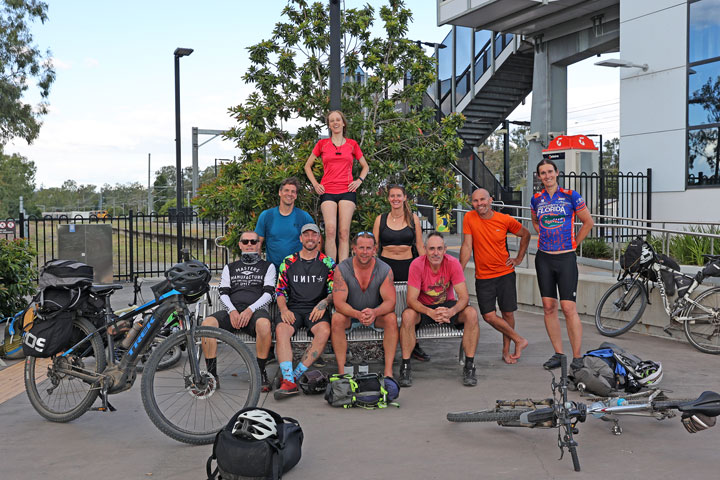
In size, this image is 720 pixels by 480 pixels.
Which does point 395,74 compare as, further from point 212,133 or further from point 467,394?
point 212,133

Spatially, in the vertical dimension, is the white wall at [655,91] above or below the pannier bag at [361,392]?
above

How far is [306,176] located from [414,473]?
4577 millimetres

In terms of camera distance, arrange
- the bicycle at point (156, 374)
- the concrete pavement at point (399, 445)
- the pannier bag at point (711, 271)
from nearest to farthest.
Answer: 1. the concrete pavement at point (399, 445)
2. the bicycle at point (156, 374)
3. the pannier bag at point (711, 271)

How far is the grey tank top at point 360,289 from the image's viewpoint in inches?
237

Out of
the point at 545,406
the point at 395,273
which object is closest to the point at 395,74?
the point at 395,273

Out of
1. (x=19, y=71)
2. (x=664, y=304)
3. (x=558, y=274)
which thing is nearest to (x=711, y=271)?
(x=664, y=304)

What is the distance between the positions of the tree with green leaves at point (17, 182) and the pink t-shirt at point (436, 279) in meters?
77.6

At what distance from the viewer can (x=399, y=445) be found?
4.39m

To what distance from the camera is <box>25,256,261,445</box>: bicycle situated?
4.52 m

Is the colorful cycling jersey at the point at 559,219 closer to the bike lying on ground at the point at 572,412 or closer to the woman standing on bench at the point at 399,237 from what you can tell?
the woman standing on bench at the point at 399,237

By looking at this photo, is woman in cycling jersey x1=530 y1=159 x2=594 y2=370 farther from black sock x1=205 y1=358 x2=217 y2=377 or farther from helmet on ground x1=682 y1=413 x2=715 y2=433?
black sock x1=205 y1=358 x2=217 y2=377

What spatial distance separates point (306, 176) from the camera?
7.83 meters

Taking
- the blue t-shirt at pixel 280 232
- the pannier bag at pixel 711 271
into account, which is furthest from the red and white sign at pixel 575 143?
the blue t-shirt at pixel 280 232

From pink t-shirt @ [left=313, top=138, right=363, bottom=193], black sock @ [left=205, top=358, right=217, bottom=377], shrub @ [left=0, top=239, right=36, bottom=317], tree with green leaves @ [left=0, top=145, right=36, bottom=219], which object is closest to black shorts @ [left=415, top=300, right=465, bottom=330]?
pink t-shirt @ [left=313, top=138, right=363, bottom=193]
